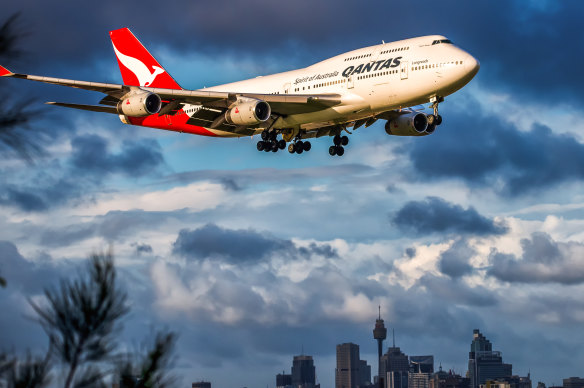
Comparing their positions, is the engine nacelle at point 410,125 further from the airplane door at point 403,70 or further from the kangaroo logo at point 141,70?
the kangaroo logo at point 141,70

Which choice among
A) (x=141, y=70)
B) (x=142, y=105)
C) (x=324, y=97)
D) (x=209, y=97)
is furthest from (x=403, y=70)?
(x=141, y=70)

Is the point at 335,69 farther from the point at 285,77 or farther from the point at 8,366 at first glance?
the point at 8,366

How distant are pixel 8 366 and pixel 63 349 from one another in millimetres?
1062

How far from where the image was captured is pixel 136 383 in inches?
684

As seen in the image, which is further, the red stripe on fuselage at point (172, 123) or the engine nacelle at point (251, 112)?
the red stripe on fuselage at point (172, 123)

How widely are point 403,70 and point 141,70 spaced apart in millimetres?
31082

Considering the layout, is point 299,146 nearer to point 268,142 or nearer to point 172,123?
point 268,142

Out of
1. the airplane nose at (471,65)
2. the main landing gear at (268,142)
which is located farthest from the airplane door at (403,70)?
the main landing gear at (268,142)

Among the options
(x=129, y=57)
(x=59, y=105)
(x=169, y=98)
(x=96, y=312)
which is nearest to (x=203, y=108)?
(x=169, y=98)

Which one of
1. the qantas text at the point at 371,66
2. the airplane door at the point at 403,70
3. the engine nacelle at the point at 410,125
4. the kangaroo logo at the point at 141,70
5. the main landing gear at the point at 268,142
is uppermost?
the kangaroo logo at the point at 141,70

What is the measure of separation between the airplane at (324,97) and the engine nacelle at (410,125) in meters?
0.08

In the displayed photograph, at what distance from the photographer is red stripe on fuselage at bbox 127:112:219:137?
A: 74312mm

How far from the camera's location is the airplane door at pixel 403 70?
60.9 m

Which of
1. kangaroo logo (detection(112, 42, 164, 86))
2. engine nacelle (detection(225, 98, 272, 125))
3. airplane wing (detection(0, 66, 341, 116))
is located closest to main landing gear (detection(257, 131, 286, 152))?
airplane wing (detection(0, 66, 341, 116))
